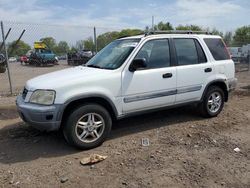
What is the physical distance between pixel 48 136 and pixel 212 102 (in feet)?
11.6

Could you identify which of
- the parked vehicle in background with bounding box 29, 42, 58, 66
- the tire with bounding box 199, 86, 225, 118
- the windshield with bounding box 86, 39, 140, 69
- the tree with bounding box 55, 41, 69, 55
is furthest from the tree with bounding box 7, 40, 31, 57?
the tire with bounding box 199, 86, 225, 118

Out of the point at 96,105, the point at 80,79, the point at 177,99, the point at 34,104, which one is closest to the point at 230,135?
the point at 177,99

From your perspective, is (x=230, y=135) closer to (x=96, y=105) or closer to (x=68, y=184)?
(x=96, y=105)

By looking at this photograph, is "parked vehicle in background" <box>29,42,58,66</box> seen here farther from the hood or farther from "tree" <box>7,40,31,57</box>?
the hood

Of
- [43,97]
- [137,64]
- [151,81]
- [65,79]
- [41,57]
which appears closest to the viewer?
[43,97]

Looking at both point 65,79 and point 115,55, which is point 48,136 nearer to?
point 65,79

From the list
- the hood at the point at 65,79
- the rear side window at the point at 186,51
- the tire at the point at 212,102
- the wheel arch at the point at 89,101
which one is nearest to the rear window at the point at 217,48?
the rear side window at the point at 186,51

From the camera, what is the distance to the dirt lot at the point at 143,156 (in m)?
3.95

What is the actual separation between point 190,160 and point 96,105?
1730 millimetres

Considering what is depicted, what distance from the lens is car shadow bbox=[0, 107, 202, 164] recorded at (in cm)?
491

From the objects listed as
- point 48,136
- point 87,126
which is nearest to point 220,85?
point 87,126

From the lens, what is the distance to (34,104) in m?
4.78

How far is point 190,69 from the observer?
19.7 ft

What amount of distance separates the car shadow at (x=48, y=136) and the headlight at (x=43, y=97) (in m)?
0.87
